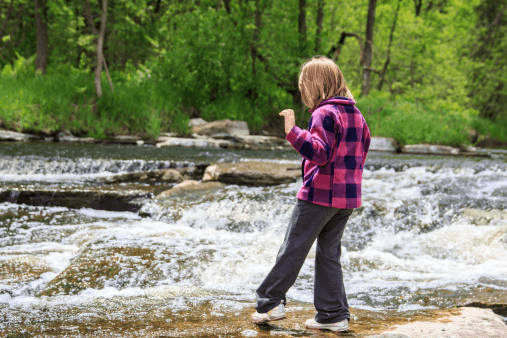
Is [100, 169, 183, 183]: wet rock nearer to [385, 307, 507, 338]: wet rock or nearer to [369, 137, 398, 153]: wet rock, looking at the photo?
[385, 307, 507, 338]: wet rock

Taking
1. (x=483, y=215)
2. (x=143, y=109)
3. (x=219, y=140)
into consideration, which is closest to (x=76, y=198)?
(x=483, y=215)

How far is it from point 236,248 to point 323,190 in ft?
8.53

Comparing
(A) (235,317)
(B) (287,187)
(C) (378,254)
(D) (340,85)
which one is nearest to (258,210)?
(B) (287,187)

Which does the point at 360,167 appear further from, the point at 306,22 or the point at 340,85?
the point at 306,22

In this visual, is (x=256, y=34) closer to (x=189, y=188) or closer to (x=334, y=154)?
(x=189, y=188)

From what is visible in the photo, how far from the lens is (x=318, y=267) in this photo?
104 inches

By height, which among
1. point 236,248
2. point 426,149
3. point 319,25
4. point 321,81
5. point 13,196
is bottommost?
point 426,149

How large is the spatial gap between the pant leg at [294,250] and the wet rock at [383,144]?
13239 millimetres

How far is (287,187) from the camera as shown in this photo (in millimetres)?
7383

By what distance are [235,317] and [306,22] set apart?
17186 mm

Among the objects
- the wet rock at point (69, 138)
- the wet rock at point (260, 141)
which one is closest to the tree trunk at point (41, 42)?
the wet rock at point (69, 138)

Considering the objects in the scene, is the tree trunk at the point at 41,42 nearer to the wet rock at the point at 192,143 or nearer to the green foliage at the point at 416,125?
the wet rock at the point at 192,143

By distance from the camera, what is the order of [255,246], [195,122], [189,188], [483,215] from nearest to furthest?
[255,246]
[483,215]
[189,188]
[195,122]

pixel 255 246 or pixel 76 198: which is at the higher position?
pixel 76 198
